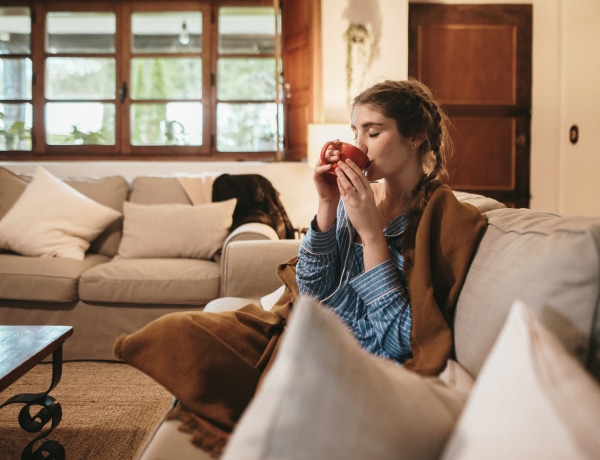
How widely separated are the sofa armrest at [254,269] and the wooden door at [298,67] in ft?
6.29

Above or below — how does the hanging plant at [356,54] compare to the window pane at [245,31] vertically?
below

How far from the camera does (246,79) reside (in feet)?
14.7

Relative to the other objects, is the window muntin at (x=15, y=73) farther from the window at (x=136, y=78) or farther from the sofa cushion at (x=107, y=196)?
the sofa cushion at (x=107, y=196)

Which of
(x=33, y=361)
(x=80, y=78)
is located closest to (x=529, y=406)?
(x=33, y=361)

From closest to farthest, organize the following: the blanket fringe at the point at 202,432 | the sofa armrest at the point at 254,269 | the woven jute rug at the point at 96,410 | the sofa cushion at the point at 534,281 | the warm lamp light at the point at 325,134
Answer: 1. the sofa cushion at the point at 534,281
2. the blanket fringe at the point at 202,432
3. the woven jute rug at the point at 96,410
4. the sofa armrest at the point at 254,269
5. the warm lamp light at the point at 325,134

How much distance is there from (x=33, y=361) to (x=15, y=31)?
12.3 feet

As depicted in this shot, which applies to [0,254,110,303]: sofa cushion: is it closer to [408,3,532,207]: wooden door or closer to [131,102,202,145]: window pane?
[131,102,202,145]: window pane

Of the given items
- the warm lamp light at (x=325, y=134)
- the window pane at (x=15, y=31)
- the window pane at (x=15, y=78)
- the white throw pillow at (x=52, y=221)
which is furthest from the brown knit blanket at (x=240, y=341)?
the window pane at (x=15, y=31)

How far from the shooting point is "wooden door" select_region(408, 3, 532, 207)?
14.5 feet

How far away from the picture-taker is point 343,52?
164 inches

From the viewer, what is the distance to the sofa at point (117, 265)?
2.71m

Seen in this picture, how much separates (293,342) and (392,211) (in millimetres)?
995

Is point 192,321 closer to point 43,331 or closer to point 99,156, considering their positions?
point 43,331

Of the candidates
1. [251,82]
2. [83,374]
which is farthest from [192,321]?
[251,82]
